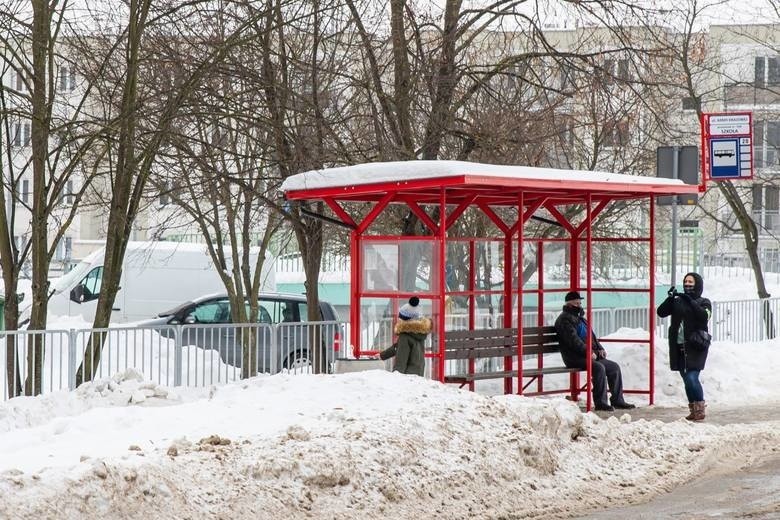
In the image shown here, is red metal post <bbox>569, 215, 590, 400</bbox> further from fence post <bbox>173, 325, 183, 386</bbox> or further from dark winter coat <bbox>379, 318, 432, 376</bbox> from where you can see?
fence post <bbox>173, 325, 183, 386</bbox>

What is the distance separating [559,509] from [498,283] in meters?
10.2

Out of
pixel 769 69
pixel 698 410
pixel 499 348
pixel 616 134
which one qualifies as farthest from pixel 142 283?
pixel 769 69

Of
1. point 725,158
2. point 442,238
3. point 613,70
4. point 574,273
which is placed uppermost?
point 613,70

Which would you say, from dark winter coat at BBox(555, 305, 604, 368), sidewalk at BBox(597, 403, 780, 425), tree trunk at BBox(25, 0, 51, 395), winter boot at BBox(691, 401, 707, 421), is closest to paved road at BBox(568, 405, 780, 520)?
winter boot at BBox(691, 401, 707, 421)

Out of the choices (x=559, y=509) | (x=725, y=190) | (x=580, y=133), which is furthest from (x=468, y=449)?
(x=725, y=190)

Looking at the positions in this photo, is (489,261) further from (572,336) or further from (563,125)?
(563,125)

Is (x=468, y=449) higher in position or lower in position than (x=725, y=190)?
lower

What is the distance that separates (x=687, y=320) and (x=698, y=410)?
1049mm

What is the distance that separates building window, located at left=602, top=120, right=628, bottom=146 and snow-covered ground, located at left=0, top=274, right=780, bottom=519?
29.3 ft

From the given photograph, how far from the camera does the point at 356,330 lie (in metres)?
14.4

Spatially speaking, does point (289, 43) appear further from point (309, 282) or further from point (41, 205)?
point (41, 205)

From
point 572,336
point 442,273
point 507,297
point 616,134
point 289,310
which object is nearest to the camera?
point 442,273

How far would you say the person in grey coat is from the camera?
13641 mm

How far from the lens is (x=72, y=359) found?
14.6 meters
